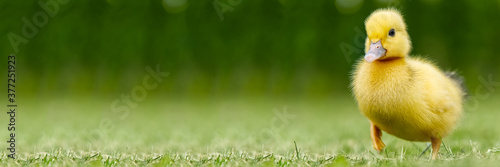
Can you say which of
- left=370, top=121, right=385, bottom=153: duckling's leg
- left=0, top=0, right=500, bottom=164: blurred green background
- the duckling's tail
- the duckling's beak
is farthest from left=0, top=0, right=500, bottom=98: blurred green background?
the duckling's beak

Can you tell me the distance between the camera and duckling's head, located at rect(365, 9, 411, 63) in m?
3.28

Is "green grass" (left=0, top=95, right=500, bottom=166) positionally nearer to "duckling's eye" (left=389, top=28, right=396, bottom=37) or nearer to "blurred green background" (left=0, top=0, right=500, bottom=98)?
"blurred green background" (left=0, top=0, right=500, bottom=98)

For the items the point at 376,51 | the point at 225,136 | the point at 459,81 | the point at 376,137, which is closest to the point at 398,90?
the point at 376,51

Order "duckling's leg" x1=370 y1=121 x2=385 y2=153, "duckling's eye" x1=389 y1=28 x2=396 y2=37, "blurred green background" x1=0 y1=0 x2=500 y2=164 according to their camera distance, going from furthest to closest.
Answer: "blurred green background" x1=0 y1=0 x2=500 y2=164 < "duckling's leg" x1=370 y1=121 x2=385 y2=153 < "duckling's eye" x1=389 y1=28 x2=396 y2=37

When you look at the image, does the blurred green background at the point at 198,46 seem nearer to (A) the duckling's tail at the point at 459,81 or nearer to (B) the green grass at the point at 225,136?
(B) the green grass at the point at 225,136

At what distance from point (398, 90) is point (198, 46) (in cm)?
595

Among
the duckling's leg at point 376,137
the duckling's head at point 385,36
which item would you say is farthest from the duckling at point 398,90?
the duckling's leg at point 376,137

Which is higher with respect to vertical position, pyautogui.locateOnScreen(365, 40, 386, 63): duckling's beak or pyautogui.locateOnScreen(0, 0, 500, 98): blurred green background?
pyautogui.locateOnScreen(0, 0, 500, 98): blurred green background

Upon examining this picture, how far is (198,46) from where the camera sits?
8977 millimetres

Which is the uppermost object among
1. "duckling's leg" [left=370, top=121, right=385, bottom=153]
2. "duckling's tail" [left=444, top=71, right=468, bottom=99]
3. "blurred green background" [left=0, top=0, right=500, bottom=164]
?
"blurred green background" [left=0, top=0, right=500, bottom=164]

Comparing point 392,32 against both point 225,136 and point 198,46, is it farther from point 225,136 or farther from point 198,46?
point 198,46

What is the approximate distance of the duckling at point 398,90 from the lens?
3.30 meters

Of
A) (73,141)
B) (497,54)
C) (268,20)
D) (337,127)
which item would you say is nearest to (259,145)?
(73,141)

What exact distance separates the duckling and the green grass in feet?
0.63
